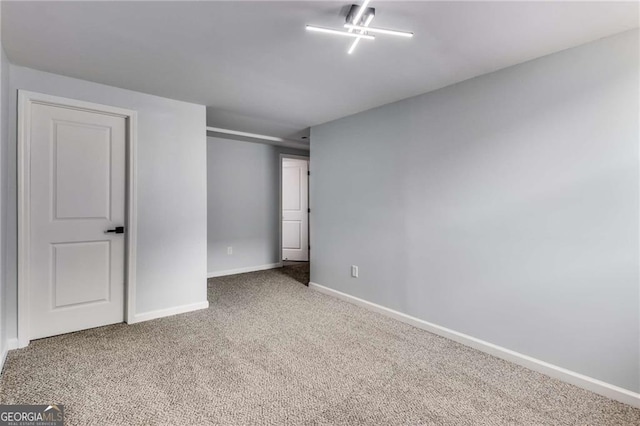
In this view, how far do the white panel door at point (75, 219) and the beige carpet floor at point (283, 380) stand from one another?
24 cm

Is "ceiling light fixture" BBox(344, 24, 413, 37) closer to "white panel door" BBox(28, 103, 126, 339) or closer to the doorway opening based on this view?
"white panel door" BBox(28, 103, 126, 339)

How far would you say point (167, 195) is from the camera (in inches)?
126

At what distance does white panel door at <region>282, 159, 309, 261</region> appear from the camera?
6.48m

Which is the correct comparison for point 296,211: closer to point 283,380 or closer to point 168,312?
point 168,312

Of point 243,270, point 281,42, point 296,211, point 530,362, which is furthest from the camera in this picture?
point 296,211

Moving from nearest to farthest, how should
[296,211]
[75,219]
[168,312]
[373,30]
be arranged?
1. [373,30]
2. [75,219]
3. [168,312]
4. [296,211]

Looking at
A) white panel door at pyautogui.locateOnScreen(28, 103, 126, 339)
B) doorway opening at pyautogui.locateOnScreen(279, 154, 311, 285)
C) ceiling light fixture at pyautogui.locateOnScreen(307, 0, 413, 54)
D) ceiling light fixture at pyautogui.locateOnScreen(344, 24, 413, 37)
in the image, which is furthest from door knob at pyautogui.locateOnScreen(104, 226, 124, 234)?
doorway opening at pyautogui.locateOnScreen(279, 154, 311, 285)

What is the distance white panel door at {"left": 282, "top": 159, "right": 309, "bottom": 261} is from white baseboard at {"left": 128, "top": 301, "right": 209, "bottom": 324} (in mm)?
3183

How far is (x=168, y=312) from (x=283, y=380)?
5.82ft

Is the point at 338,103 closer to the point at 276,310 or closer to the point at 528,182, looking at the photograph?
the point at 528,182

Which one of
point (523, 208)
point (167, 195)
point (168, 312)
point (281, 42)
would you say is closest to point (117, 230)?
point (167, 195)

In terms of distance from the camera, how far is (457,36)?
1.94m

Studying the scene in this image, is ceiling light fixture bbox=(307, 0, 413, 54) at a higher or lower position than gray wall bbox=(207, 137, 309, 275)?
higher

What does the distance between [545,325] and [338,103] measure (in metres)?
2.65
